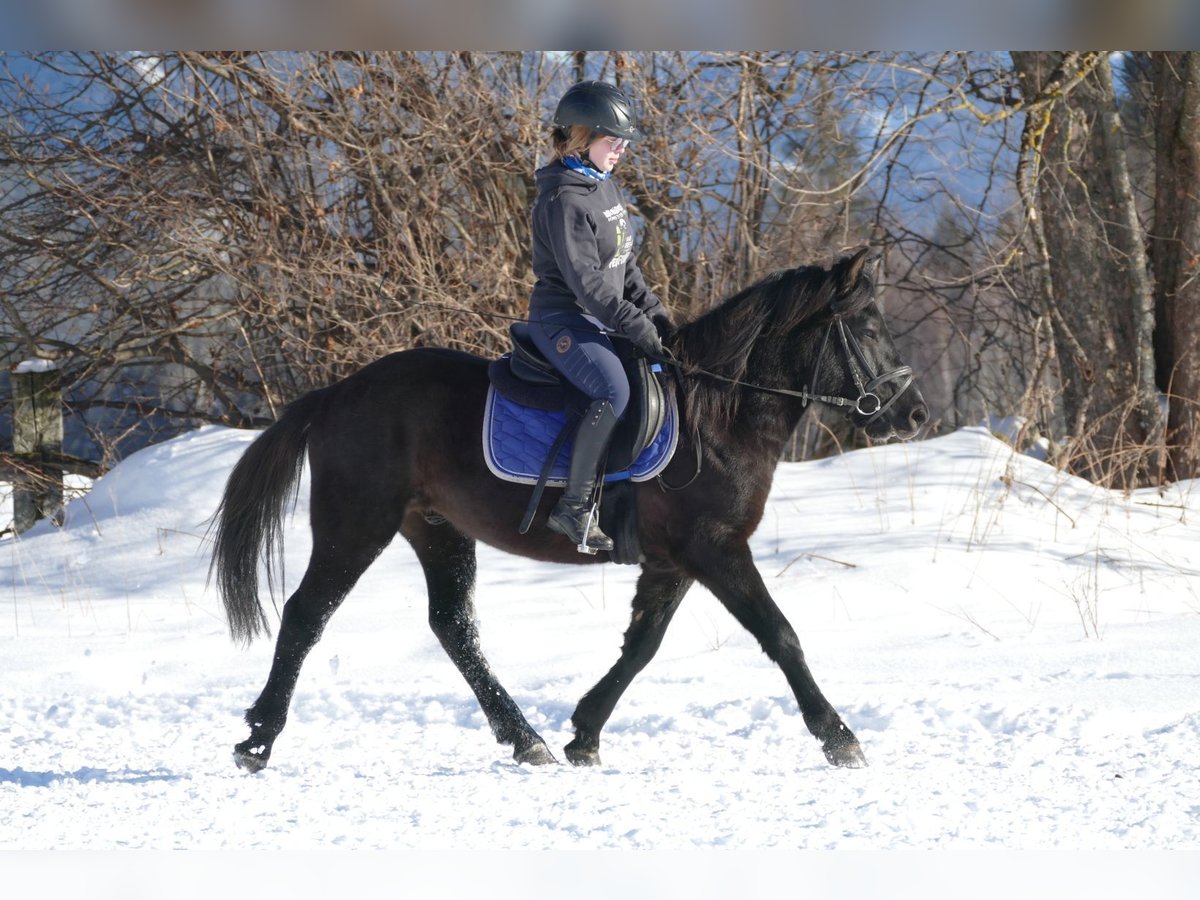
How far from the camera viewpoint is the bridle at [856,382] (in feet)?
14.7

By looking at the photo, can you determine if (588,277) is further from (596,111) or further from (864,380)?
(864,380)

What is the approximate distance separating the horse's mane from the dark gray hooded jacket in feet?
0.94

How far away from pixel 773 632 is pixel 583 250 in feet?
5.09

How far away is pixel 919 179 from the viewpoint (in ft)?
37.0

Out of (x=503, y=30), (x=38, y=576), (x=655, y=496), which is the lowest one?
(x=38, y=576)

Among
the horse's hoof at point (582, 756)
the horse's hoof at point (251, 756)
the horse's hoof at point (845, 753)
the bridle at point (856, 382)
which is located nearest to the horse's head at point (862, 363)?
the bridle at point (856, 382)

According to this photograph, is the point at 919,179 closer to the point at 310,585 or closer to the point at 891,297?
the point at 891,297

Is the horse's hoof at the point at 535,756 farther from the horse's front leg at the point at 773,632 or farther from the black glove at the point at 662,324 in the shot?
the black glove at the point at 662,324

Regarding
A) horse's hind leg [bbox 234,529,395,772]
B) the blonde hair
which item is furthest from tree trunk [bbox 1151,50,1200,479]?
horse's hind leg [bbox 234,529,395,772]

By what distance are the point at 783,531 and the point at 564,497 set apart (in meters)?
4.22

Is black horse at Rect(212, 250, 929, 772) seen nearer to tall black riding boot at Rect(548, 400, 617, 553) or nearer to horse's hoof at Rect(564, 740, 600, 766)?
horse's hoof at Rect(564, 740, 600, 766)

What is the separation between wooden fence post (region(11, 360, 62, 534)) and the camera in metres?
10.2

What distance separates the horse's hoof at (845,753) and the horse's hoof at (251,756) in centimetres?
212

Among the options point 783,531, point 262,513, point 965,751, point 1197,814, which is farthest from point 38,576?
point 1197,814
